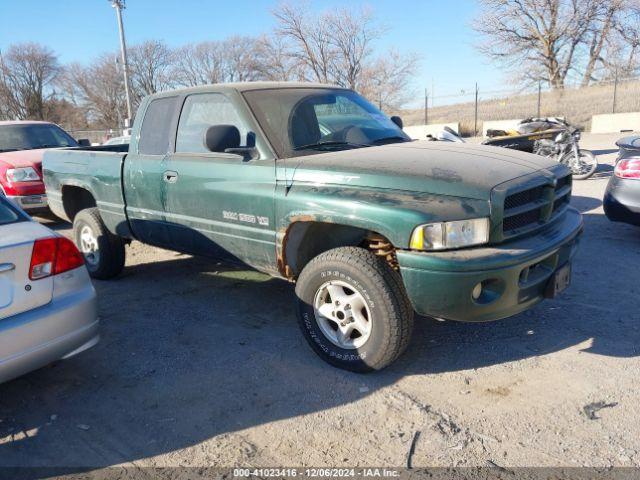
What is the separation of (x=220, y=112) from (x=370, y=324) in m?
2.15

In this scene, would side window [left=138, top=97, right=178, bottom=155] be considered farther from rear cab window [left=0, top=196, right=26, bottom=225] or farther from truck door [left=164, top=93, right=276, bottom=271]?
rear cab window [left=0, top=196, right=26, bottom=225]

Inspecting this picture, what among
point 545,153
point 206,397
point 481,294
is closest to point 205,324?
point 206,397

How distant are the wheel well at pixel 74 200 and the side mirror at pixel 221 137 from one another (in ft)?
9.22

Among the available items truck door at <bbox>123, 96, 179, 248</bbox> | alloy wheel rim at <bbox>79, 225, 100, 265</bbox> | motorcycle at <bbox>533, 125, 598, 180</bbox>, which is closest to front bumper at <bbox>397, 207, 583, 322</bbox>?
truck door at <bbox>123, 96, 179, 248</bbox>

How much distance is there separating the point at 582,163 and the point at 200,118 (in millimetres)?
8964

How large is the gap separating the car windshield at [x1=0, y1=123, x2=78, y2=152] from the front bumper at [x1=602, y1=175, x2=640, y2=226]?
8641 mm

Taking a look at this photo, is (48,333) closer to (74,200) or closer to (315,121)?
(315,121)

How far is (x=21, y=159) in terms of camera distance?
838 centimetres

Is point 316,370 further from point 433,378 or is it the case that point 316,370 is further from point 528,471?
point 528,471

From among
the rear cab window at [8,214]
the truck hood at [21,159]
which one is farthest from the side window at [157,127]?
the truck hood at [21,159]

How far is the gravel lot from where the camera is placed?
2.77 metres

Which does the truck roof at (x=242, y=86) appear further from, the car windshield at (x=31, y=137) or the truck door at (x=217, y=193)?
the car windshield at (x=31, y=137)

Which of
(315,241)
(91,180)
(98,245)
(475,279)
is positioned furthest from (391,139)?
(98,245)

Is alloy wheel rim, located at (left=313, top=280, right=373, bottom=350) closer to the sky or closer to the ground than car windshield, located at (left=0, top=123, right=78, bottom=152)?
closer to the ground
